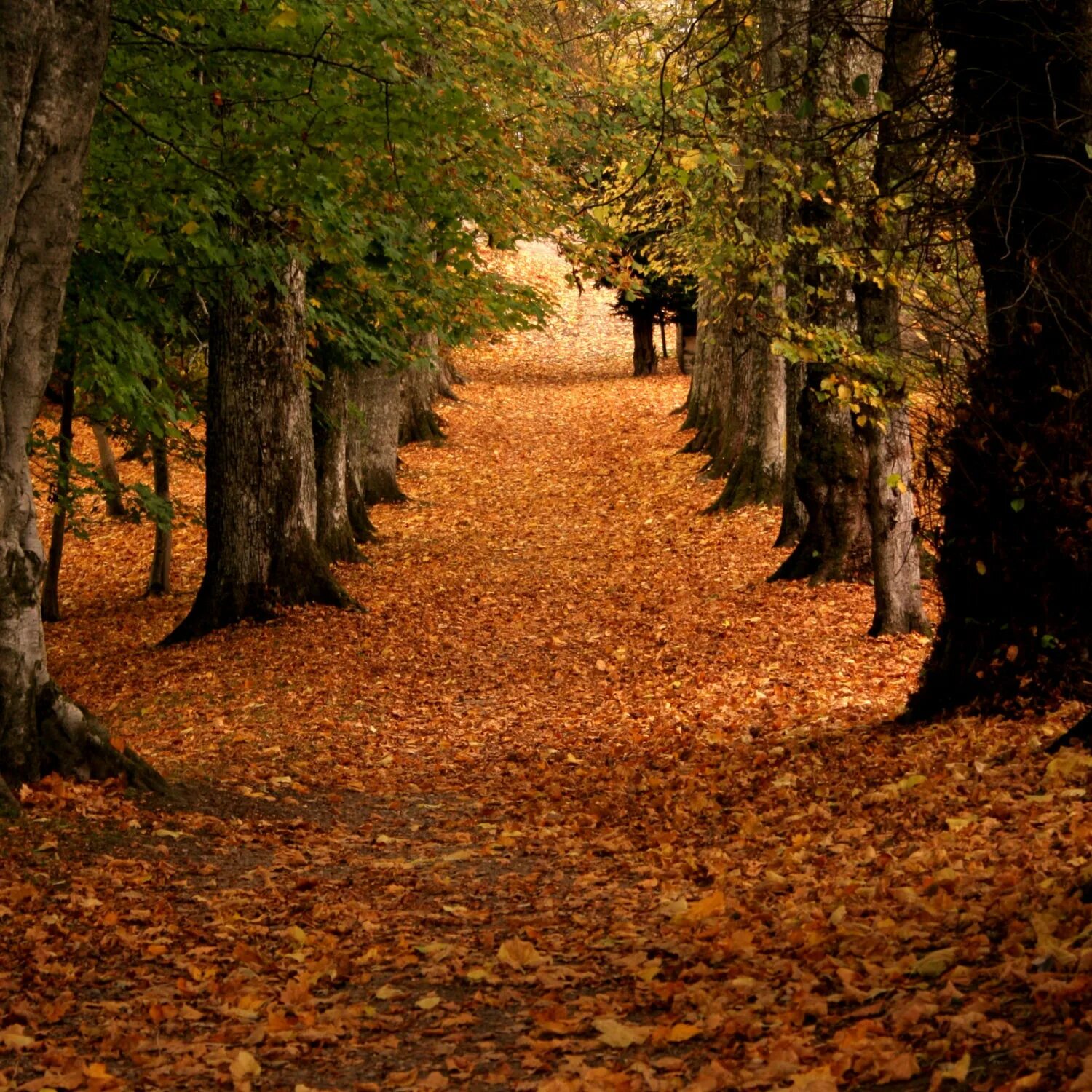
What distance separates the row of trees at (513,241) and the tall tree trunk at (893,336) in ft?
0.14

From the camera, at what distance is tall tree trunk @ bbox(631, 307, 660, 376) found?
124 feet

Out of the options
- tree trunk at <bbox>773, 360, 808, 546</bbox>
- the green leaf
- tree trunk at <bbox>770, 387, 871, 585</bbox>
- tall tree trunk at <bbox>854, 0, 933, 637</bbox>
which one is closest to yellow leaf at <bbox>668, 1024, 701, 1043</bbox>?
tall tree trunk at <bbox>854, 0, 933, 637</bbox>

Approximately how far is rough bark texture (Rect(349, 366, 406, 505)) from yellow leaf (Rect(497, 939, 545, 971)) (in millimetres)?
15484

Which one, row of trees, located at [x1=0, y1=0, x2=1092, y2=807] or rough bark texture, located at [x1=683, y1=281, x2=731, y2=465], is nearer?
row of trees, located at [x1=0, y1=0, x2=1092, y2=807]

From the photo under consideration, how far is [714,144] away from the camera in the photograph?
897 centimetres

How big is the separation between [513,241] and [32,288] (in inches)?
293

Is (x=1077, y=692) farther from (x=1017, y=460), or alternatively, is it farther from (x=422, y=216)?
(x=422, y=216)

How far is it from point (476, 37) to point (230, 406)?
185 inches

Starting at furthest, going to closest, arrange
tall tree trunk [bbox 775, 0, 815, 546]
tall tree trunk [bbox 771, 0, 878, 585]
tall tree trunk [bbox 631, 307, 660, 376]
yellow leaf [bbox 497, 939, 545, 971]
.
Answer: tall tree trunk [bbox 631, 307, 660, 376] → tall tree trunk [bbox 771, 0, 878, 585] → tall tree trunk [bbox 775, 0, 815, 546] → yellow leaf [bbox 497, 939, 545, 971]

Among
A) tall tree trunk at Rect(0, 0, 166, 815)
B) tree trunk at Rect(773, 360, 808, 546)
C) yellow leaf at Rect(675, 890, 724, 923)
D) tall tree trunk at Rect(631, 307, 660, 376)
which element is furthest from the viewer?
tall tree trunk at Rect(631, 307, 660, 376)

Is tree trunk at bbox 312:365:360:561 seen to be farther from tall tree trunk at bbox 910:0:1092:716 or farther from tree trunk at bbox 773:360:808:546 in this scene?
tall tree trunk at bbox 910:0:1092:716

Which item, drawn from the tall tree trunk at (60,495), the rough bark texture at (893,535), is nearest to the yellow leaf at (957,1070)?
the rough bark texture at (893,535)

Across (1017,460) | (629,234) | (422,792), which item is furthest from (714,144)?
(629,234)

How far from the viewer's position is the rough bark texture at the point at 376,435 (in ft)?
69.2
